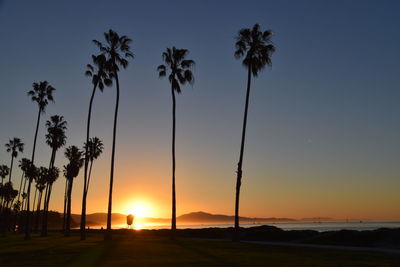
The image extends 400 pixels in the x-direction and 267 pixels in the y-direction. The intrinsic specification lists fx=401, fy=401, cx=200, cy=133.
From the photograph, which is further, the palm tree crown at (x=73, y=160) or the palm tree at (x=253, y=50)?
the palm tree crown at (x=73, y=160)

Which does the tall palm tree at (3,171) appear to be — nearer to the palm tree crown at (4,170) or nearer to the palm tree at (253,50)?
the palm tree crown at (4,170)

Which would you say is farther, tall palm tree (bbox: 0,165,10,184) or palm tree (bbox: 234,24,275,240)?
tall palm tree (bbox: 0,165,10,184)

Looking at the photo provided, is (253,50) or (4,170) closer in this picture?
(253,50)

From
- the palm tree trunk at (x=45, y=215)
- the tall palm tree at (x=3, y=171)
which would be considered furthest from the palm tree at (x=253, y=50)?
the tall palm tree at (x=3, y=171)

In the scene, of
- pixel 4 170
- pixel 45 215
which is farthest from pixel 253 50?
pixel 4 170

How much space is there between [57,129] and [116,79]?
76.2 ft

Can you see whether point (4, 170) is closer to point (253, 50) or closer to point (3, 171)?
point (3, 171)

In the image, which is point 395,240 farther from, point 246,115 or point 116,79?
point 116,79

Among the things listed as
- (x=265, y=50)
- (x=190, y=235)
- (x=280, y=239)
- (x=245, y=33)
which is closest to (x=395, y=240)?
(x=280, y=239)

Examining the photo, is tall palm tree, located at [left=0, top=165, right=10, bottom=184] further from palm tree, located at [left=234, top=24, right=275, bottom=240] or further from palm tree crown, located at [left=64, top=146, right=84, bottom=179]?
palm tree, located at [left=234, top=24, right=275, bottom=240]

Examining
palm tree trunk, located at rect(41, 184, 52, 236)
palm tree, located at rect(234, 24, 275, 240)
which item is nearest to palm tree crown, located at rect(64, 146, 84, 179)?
palm tree trunk, located at rect(41, 184, 52, 236)

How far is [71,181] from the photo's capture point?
247 feet

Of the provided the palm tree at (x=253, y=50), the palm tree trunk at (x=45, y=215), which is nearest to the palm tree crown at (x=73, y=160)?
the palm tree trunk at (x=45, y=215)

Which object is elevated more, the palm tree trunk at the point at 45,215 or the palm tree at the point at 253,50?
the palm tree at the point at 253,50
